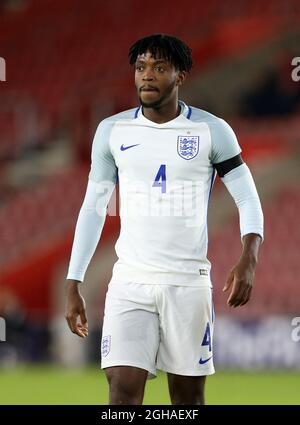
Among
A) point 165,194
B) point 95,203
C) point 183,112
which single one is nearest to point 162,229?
point 165,194

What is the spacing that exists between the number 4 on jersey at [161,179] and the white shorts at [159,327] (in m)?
0.44

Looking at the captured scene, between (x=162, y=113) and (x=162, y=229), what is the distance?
54cm

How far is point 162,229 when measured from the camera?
575 cm

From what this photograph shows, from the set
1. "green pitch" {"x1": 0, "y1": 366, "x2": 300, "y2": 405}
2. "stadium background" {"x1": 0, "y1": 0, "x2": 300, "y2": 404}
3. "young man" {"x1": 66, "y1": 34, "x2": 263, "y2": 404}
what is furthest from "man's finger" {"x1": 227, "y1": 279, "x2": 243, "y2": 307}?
"stadium background" {"x1": 0, "y1": 0, "x2": 300, "y2": 404}

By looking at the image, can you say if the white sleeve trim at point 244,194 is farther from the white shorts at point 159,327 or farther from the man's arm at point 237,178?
the white shorts at point 159,327

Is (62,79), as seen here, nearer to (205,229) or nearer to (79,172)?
(79,172)

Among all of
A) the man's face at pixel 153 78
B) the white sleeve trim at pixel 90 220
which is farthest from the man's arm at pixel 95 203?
the man's face at pixel 153 78

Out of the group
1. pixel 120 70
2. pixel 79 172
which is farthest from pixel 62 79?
pixel 79 172

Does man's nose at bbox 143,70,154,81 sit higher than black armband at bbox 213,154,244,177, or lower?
higher

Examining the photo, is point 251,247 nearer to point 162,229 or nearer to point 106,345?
point 162,229

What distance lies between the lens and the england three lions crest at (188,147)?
5781 mm

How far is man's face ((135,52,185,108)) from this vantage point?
573 cm

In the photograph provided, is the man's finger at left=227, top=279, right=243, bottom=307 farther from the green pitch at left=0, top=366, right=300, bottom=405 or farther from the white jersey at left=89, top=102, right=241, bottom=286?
the green pitch at left=0, top=366, right=300, bottom=405
